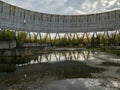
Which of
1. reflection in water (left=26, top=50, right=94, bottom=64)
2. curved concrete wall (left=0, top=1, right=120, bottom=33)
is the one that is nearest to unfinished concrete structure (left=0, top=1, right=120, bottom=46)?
curved concrete wall (left=0, top=1, right=120, bottom=33)

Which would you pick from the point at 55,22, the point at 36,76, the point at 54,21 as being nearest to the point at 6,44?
the point at 36,76

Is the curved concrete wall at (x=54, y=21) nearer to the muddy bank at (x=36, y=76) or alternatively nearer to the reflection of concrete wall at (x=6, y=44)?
the reflection of concrete wall at (x=6, y=44)

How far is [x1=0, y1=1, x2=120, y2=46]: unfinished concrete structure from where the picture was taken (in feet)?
206

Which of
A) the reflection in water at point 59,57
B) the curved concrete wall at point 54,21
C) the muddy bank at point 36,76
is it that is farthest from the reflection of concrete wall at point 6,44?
the curved concrete wall at point 54,21

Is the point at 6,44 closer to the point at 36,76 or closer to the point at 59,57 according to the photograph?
the point at 59,57

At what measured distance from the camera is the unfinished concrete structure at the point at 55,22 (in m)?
62.7

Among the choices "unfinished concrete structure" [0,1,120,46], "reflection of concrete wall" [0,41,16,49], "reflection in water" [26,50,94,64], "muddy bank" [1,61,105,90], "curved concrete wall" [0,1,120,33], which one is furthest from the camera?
"unfinished concrete structure" [0,1,120,46]

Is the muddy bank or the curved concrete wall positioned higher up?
the curved concrete wall

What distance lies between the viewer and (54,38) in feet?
315

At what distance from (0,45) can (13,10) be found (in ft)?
135

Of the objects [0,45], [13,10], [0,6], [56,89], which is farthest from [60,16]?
[56,89]

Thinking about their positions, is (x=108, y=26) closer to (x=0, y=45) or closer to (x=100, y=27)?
(x=100, y=27)

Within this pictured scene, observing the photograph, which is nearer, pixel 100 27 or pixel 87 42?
pixel 100 27

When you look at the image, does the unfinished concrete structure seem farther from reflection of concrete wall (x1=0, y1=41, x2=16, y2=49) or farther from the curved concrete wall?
reflection of concrete wall (x1=0, y1=41, x2=16, y2=49)
